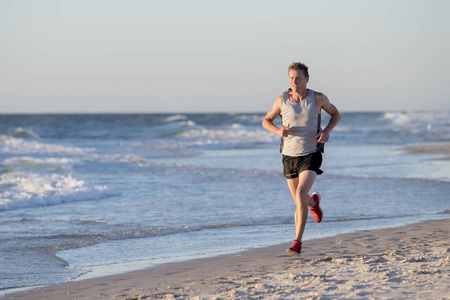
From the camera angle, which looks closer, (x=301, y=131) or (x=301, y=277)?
(x=301, y=277)

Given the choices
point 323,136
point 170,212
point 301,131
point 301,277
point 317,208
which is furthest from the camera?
point 170,212

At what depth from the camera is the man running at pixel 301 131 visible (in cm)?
517

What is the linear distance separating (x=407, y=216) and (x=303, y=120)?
3.91m

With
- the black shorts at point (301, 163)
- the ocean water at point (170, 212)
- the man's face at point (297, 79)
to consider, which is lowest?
the ocean water at point (170, 212)

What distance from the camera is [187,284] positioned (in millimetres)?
4590

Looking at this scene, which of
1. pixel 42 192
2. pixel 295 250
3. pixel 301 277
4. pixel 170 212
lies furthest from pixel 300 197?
pixel 42 192

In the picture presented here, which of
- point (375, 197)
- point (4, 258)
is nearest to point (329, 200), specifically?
point (375, 197)

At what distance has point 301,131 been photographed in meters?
5.23

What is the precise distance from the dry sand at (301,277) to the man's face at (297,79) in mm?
1581

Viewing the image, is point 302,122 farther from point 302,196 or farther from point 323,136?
point 302,196

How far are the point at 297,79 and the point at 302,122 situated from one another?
39cm

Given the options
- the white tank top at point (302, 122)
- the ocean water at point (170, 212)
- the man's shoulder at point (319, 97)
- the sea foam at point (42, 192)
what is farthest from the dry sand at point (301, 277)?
the sea foam at point (42, 192)

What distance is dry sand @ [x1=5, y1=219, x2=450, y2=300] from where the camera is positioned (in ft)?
13.1

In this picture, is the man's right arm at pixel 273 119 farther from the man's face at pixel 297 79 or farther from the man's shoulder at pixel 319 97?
the man's shoulder at pixel 319 97
